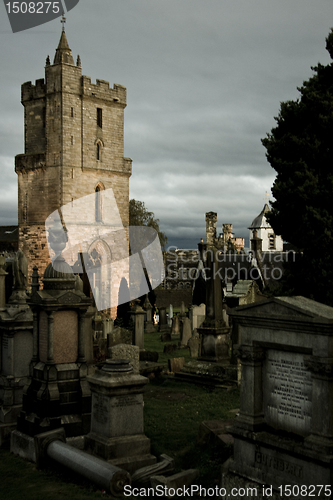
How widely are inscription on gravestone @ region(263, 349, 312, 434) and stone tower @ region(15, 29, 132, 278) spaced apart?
2368 cm

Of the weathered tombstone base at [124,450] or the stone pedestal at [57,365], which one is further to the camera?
the stone pedestal at [57,365]

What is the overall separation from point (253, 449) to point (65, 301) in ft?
12.0

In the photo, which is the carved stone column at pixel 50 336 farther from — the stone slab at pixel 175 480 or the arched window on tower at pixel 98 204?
the arched window on tower at pixel 98 204

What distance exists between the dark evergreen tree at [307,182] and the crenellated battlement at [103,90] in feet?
57.6

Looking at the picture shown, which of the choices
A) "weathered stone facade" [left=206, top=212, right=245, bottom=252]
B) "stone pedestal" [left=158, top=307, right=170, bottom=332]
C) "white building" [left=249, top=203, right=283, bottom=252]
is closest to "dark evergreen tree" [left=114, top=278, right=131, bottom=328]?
"stone pedestal" [left=158, top=307, right=170, bottom=332]

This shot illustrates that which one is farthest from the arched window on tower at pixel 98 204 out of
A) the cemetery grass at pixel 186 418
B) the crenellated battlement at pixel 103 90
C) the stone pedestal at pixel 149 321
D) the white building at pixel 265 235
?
the white building at pixel 265 235

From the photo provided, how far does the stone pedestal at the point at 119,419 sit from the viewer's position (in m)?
5.93

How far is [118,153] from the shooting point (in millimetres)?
30906

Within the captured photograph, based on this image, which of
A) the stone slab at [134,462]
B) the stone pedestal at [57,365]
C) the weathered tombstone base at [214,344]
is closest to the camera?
the stone slab at [134,462]

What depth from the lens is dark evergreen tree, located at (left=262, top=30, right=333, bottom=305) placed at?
1260 cm

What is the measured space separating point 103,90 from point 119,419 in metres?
26.8

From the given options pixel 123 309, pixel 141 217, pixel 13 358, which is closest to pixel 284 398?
pixel 13 358

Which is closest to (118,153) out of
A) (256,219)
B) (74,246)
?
(74,246)

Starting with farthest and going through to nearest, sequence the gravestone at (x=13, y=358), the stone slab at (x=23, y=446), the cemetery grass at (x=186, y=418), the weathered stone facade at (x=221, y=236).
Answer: the weathered stone facade at (x=221, y=236)
the gravestone at (x=13, y=358)
the stone slab at (x=23, y=446)
the cemetery grass at (x=186, y=418)
